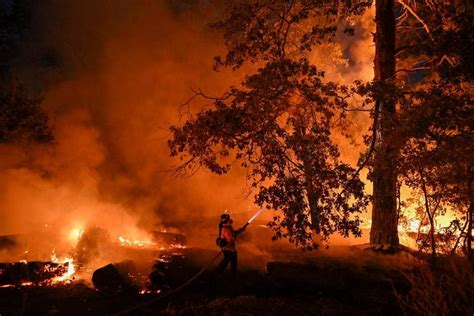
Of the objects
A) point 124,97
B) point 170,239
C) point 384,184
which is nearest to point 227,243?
point 384,184

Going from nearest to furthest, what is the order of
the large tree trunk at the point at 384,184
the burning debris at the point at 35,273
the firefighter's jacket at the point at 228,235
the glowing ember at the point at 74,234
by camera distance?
the burning debris at the point at 35,273
the firefighter's jacket at the point at 228,235
the large tree trunk at the point at 384,184
the glowing ember at the point at 74,234

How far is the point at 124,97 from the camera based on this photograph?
27.5m

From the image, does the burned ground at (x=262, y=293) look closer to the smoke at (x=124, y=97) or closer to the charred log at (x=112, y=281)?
the charred log at (x=112, y=281)

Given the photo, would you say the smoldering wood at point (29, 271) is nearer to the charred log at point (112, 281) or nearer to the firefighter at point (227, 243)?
the charred log at point (112, 281)

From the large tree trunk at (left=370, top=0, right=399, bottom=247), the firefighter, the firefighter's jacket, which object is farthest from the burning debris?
the large tree trunk at (left=370, top=0, right=399, bottom=247)

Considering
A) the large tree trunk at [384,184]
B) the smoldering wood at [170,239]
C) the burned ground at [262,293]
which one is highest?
the large tree trunk at [384,184]

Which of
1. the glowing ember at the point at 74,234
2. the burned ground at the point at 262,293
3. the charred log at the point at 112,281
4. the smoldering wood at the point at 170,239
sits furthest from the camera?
the smoldering wood at the point at 170,239

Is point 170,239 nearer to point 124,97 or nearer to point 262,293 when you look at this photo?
point 262,293

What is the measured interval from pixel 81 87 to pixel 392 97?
24.4m

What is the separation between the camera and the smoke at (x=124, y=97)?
17.9m

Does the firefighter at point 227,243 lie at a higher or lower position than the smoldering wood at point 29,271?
higher

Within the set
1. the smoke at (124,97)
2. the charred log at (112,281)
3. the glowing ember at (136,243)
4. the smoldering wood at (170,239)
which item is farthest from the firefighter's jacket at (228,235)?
the smoke at (124,97)

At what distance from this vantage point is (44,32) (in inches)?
1240

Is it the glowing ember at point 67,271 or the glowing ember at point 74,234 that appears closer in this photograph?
the glowing ember at point 67,271
